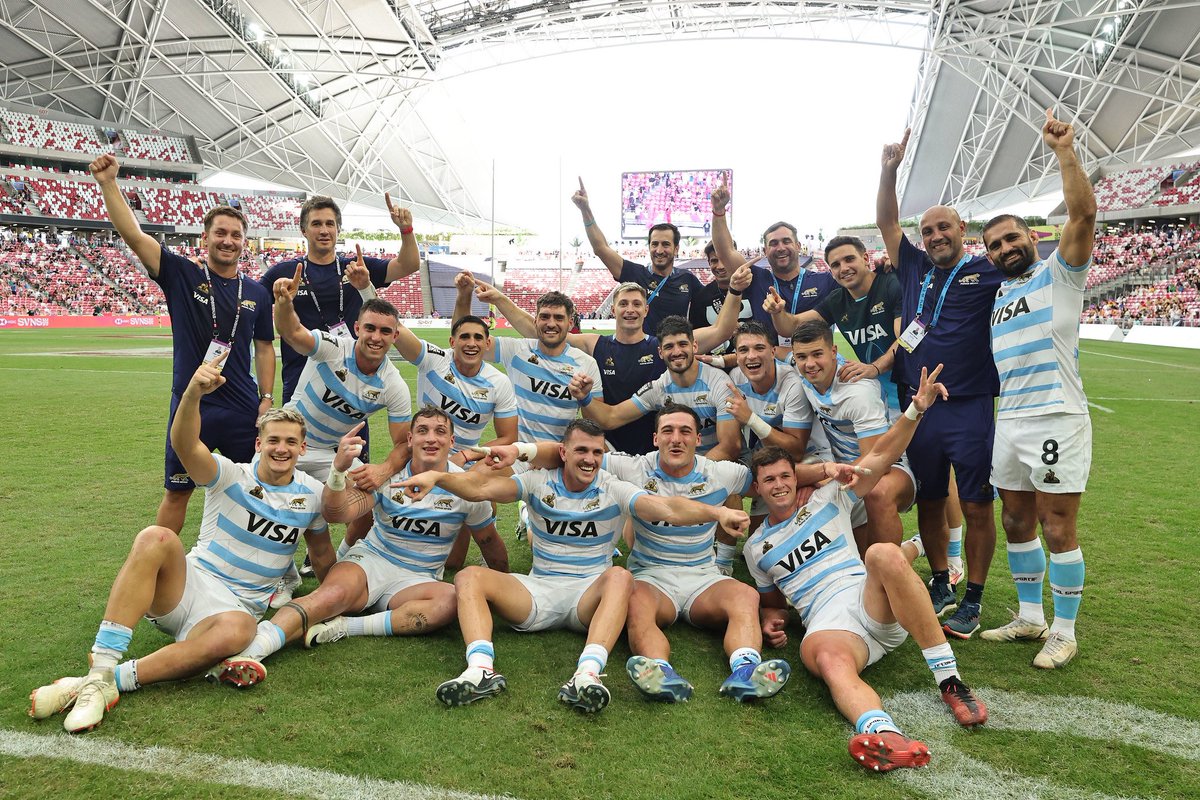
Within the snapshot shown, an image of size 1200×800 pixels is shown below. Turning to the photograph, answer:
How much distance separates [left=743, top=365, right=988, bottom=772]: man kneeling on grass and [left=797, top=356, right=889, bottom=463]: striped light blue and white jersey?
39 centimetres

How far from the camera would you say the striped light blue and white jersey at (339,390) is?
4773 millimetres

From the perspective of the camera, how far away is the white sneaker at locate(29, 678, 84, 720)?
9.55 feet

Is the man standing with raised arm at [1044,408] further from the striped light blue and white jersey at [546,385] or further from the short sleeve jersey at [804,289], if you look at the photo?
the striped light blue and white jersey at [546,385]

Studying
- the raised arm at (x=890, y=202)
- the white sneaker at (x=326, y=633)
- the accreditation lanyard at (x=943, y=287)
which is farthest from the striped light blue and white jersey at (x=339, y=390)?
the raised arm at (x=890, y=202)

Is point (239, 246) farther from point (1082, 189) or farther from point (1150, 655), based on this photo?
point (1150, 655)

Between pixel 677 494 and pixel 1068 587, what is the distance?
2.08 meters

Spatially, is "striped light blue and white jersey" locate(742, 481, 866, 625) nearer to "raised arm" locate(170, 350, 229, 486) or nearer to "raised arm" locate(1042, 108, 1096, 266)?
"raised arm" locate(1042, 108, 1096, 266)

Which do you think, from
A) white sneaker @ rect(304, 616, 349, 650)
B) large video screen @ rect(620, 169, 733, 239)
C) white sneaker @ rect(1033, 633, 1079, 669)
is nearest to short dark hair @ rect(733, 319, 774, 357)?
white sneaker @ rect(1033, 633, 1079, 669)

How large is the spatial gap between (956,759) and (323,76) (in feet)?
167

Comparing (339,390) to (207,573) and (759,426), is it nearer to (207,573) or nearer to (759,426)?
(207,573)

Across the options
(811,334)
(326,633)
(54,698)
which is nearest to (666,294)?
(811,334)

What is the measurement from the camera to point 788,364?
17.3ft

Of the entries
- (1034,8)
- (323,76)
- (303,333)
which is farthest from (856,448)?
(323,76)

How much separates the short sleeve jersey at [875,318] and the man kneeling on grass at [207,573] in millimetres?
3784
